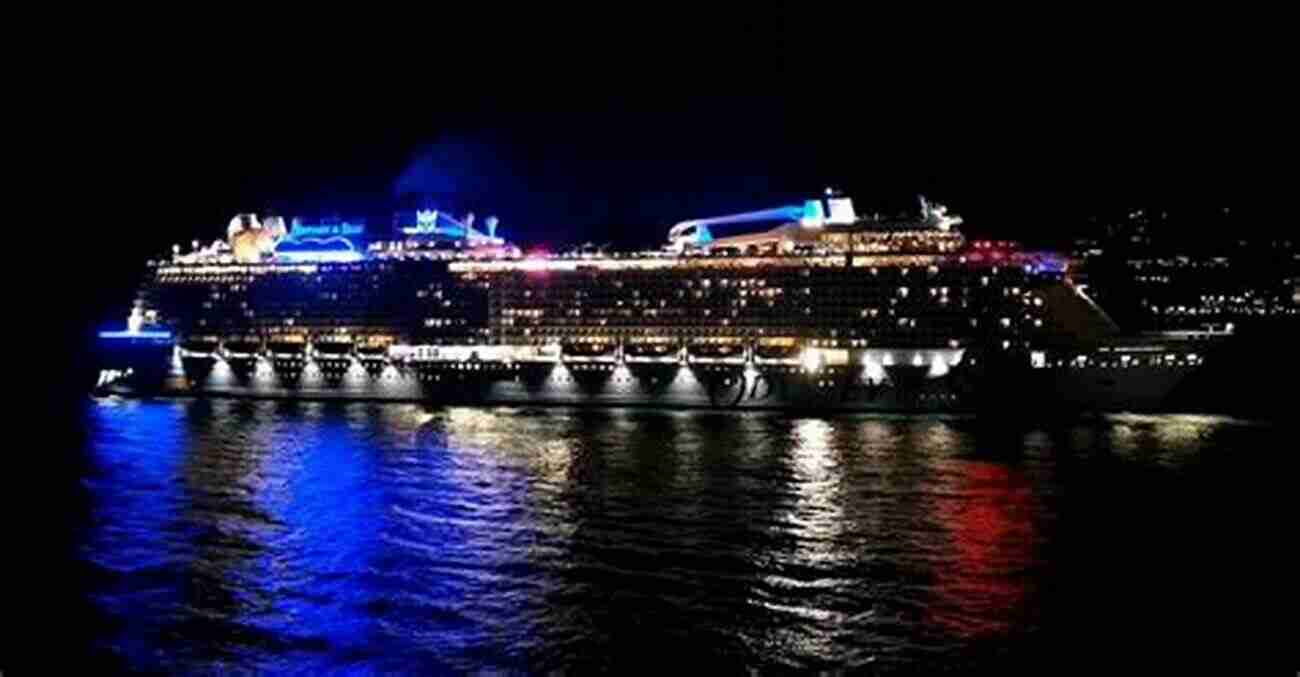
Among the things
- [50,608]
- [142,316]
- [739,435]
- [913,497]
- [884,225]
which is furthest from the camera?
[142,316]

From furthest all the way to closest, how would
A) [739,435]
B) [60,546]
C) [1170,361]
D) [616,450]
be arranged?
[1170,361] < [739,435] < [616,450] < [60,546]

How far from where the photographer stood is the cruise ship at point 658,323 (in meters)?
46.7

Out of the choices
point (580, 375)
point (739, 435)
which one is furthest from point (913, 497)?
point (580, 375)

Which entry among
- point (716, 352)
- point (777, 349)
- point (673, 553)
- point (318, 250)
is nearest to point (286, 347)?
point (318, 250)

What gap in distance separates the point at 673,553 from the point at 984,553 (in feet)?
15.4

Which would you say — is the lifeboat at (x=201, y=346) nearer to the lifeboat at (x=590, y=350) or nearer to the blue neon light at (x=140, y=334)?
the blue neon light at (x=140, y=334)

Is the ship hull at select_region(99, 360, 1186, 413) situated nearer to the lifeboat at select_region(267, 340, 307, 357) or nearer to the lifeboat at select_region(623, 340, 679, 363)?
the lifeboat at select_region(623, 340, 679, 363)

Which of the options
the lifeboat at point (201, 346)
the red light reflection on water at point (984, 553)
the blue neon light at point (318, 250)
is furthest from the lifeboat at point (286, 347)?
the red light reflection on water at point (984, 553)

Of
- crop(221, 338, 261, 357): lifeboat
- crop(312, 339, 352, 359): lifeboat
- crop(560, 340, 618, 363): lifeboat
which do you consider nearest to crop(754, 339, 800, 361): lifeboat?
crop(560, 340, 618, 363): lifeboat

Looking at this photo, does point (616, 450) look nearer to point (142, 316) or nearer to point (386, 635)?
point (386, 635)

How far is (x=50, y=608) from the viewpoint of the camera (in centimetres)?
1588

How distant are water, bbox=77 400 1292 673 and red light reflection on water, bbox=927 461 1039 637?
67 mm

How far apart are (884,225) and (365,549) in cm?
3509

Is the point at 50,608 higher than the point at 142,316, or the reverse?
the point at 142,316
